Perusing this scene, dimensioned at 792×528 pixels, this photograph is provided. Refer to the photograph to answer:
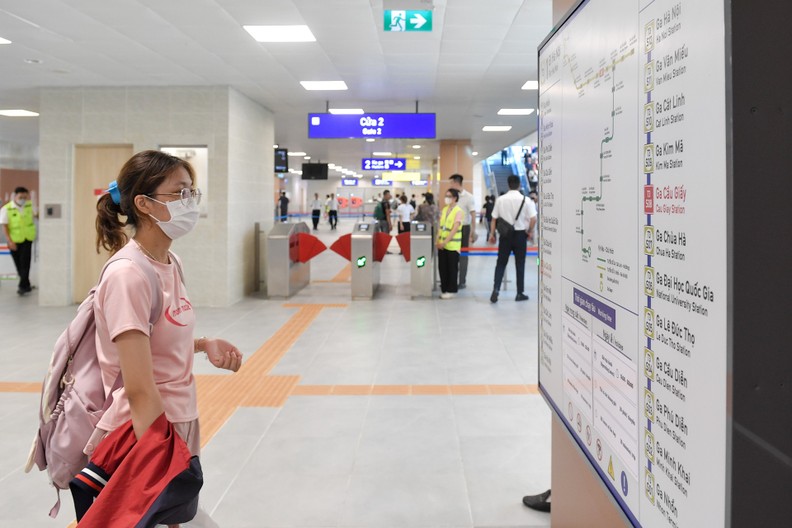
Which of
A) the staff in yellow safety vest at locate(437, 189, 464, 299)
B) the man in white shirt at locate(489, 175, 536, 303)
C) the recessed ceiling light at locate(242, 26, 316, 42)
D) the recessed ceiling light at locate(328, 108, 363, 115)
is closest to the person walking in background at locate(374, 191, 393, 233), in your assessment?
the recessed ceiling light at locate(328, 108, 363, 115)

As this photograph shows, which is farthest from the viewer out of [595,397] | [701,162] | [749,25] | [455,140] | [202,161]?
[455,140]

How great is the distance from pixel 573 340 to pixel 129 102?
28.7 ft

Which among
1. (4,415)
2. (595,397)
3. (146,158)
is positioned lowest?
(4,415)

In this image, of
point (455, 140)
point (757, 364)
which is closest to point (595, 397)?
point (757, 364)

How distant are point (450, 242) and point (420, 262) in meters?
0.66

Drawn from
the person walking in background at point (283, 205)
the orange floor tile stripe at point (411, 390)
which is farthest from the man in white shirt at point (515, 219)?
the person walking in background at point (283, 205)

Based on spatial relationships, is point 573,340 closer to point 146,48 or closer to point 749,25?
point 749,25

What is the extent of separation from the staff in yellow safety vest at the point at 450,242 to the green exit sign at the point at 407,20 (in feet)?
13.2

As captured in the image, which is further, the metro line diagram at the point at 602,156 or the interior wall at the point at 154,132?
the interior wall at the point at 154,132

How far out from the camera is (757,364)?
0.95 metres

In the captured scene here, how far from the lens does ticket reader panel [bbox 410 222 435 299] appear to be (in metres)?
9.99

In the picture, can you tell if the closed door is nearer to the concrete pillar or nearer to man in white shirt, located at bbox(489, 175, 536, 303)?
man in white shirt, located at bbox(489, 175, 536, 303)

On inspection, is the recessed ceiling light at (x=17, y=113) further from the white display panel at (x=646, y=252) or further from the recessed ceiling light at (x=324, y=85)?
the white display panel at (x=646, y=252)

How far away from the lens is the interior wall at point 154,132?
360 inches
